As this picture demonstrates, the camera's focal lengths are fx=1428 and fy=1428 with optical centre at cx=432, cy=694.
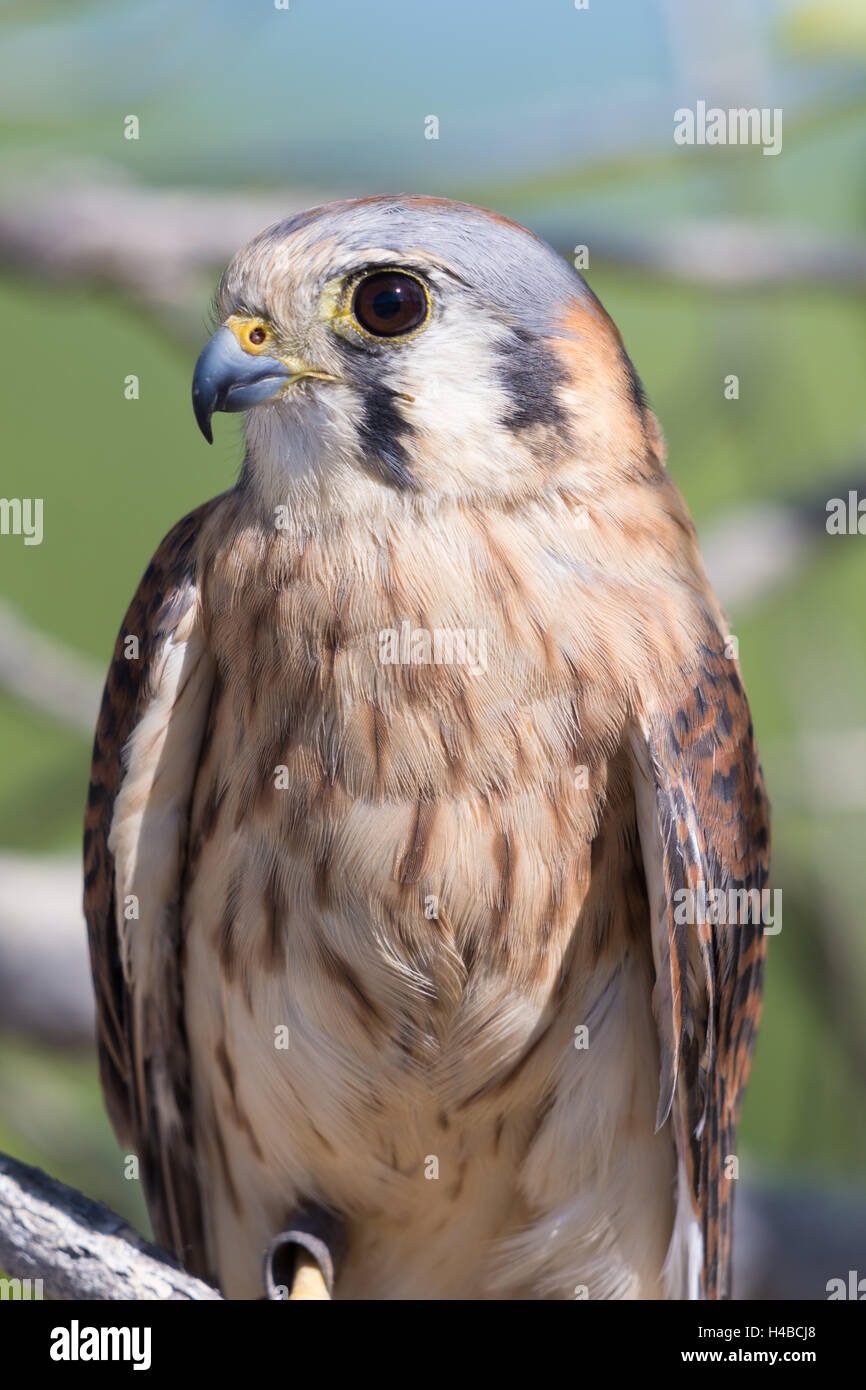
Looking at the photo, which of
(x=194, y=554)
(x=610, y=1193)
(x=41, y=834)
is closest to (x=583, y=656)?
(x=194, y=554)

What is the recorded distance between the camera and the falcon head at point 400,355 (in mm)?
2178

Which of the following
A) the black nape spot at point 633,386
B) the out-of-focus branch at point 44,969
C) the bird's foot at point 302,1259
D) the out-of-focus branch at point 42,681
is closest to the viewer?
the black nape spot at point 633,386

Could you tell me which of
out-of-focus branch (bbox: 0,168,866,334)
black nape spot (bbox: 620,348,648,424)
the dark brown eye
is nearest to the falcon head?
the dark brown eye

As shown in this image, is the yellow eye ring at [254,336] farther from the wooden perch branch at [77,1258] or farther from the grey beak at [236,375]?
the wooden perch branch at [77,1258]

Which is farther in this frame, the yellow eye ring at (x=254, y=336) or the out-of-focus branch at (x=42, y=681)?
the out-of-focus branch at (x=42, y=681)

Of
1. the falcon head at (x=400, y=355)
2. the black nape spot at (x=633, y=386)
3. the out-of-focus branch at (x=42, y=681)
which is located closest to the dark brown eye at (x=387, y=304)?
the falcon head at (x=400, y=355)

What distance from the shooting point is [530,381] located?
225cm

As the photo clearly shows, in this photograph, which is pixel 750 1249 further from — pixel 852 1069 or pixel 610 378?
pixel 610 378

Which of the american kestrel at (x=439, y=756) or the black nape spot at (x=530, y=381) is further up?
the black nape spot at (x=530, y=381)

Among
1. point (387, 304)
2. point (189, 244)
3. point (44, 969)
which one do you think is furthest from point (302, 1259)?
point (189, 244)

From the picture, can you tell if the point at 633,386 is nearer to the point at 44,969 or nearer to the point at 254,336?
the point at 254,336
